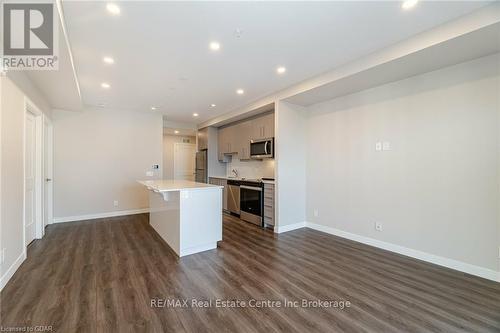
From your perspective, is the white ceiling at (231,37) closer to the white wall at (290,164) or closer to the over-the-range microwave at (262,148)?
the white wall at (290,164)

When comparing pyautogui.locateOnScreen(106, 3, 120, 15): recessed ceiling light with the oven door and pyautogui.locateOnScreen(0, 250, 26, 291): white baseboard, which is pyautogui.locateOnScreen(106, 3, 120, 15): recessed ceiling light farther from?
the oven door

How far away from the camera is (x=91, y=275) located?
8.36ft

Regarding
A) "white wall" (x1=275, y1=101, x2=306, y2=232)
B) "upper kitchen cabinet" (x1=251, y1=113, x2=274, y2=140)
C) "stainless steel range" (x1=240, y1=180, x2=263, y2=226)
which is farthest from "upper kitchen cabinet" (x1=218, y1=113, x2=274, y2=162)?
"stainless steel range" (x1=240, y1=180, x2=263, y2=226)

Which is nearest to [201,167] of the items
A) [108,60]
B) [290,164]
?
[290,164]

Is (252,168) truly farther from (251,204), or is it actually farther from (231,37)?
(231,37)

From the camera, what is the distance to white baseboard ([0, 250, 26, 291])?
2292mm

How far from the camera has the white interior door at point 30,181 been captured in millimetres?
3400

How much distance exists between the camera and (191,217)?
10.3ft

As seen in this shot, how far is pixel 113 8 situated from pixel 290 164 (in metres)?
3.40

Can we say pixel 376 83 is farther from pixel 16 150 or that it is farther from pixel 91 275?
pixel 16 150

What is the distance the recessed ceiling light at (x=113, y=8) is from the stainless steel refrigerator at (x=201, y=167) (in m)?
4.81

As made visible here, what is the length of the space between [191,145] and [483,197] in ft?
27.1

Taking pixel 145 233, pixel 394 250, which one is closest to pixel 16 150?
pixel 145 233

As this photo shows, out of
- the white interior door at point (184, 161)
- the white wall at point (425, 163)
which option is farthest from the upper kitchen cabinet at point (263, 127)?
the white interior door at point (184, 161)
